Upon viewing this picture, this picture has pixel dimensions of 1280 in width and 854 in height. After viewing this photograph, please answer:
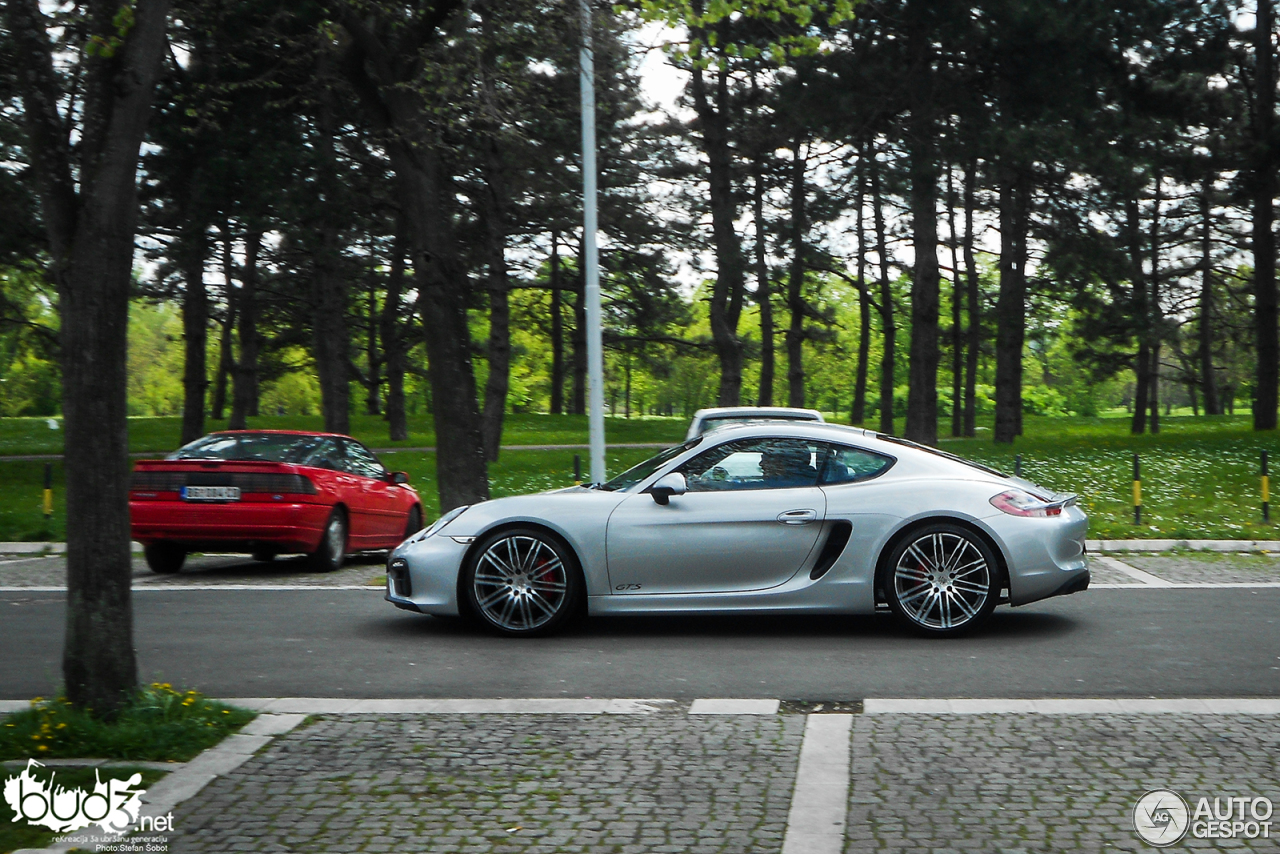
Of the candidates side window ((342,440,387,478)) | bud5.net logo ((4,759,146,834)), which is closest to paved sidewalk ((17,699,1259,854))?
bud5.net logo ((4,759,146,834))

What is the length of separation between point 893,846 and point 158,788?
267cm

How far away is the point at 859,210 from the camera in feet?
119

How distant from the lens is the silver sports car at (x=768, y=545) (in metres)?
7.85

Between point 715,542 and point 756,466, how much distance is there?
2.03ft

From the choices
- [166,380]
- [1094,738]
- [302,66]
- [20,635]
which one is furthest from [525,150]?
[166,380]

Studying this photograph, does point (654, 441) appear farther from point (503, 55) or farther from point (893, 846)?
point (893, 846)

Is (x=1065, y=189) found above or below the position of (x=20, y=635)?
above

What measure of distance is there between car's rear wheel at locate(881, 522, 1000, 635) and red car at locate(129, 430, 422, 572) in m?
6.18

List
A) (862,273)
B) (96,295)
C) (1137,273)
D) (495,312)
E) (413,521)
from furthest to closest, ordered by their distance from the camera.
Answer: (862,273) < (1137,273) < (495,312) < (413,521) < (96,295)

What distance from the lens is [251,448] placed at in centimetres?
1231

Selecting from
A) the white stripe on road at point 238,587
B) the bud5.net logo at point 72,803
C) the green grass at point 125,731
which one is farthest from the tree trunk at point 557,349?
the bud5.net logo at point 72,803

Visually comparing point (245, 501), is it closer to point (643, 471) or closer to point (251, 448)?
point (251, 448)

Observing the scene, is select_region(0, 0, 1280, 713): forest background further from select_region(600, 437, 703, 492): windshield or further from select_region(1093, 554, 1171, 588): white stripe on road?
select_region(1093, 554, 1171, 588): white stripe on road


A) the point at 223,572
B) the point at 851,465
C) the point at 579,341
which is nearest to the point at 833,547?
the point at 851,465
